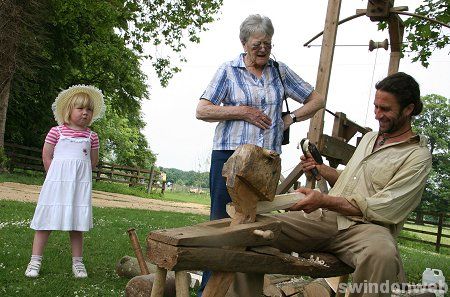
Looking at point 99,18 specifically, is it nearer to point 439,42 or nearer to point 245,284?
point 439,42

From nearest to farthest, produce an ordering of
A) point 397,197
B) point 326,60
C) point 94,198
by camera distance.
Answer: point 397,197, point 326,60, point 94,198

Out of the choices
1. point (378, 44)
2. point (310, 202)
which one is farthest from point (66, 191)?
point (378, 44)

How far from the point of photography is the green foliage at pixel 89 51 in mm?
19312

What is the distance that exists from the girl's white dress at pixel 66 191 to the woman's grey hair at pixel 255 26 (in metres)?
2.23

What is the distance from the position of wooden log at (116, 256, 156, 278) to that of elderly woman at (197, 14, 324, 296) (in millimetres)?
1619

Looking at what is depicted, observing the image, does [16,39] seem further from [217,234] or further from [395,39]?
[217,234]

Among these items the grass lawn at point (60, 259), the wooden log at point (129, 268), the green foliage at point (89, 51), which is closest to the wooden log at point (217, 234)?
the grass lawn at point (60, 259)

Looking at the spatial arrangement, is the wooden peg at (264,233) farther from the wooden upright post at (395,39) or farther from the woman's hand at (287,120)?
the wooden upright post at (395,39)

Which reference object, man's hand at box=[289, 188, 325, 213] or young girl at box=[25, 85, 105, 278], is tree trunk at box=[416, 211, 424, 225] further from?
man's hand at box=[289, 188, 325, 213]

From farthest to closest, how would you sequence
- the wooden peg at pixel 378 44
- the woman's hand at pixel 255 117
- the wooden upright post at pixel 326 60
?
the wooden peg at pixel 378 44 < the wooden upright post at pixel 326 60 < the woman's hand at pixel 255 117

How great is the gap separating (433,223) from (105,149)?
26.2 m

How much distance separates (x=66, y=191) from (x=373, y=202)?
2.96 metres

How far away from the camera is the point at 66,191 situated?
509 centimetres

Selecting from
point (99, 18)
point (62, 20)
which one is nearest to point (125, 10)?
point (99, 18)
